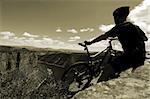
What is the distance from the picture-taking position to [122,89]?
642cm

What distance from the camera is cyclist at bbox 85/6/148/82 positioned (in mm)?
8125

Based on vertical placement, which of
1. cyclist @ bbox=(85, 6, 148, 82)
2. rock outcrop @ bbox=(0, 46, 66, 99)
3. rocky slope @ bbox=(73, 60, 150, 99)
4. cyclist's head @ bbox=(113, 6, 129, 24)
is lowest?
rock outcrop @ bbox=(0, 46, 66, 99)

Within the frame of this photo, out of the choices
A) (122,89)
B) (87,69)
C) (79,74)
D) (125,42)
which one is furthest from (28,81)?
(122,89)

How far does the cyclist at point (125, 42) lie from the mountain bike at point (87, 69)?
68cm

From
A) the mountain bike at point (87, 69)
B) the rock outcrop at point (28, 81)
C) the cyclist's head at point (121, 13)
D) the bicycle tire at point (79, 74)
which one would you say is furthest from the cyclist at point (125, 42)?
the rock outcrop at point (28, 81)

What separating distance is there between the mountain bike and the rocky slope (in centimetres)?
178

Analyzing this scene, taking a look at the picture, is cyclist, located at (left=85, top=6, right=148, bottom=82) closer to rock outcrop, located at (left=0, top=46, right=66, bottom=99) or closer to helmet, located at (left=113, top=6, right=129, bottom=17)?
helmet, located at (left=113, top=6, right=129, bottom=17)

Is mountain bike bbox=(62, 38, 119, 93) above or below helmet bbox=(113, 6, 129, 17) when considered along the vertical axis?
below

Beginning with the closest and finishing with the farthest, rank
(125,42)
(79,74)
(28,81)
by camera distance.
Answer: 1. (125,42)
2. (79,74)
3. (28,81)

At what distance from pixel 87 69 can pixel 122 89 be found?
331 centimetres

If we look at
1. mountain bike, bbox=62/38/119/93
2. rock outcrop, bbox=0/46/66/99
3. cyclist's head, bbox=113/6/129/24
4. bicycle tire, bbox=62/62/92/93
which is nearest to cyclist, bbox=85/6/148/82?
cyclist's head, bbox=113/6/129/24

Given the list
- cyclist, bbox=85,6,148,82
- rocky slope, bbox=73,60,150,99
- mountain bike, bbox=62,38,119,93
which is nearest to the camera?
rocky slope, bbox=73,60,150,99

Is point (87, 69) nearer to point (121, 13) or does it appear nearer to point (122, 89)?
point (121, 13)

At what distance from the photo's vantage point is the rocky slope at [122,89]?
608cm
